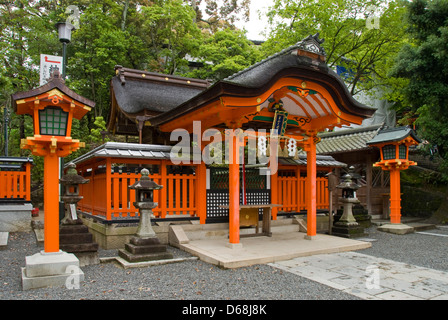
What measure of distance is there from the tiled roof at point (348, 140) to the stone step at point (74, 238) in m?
10.9

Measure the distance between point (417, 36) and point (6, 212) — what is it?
15.2 meters

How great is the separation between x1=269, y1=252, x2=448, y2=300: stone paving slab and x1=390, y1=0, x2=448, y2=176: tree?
24.1 feet

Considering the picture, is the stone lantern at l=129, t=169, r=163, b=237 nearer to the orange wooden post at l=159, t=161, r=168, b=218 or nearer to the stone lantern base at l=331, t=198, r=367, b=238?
the orange wooden post at l=159, t=161, r=168, b=218

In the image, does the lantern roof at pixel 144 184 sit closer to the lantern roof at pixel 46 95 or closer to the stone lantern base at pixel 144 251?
the stone lantern base at pixel 144 251

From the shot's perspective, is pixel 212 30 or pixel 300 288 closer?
pixel 300 288

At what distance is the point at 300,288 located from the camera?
15.6 feet

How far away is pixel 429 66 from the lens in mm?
11250

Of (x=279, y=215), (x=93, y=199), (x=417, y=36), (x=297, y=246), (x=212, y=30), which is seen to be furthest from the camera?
(x=212, y=30)

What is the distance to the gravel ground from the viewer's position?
4.43 meters

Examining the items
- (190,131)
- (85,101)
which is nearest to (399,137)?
(190,131)

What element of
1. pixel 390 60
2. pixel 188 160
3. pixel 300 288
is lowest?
pixel 300 288

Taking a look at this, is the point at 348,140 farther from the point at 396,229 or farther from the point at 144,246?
the point at 144,246

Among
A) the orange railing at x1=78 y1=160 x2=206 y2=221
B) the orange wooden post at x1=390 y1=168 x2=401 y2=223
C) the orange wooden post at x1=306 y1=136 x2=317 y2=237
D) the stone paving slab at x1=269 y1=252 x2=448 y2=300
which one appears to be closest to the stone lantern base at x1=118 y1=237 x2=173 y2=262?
the orange railing at x1=78 y1=160 x2=206 y2=221

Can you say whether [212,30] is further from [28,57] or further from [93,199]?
[93,199]
